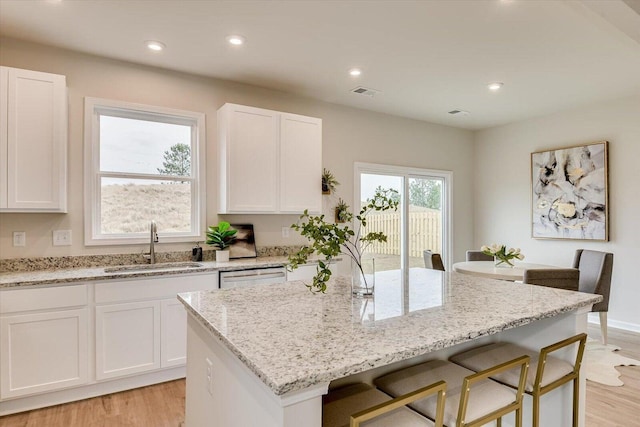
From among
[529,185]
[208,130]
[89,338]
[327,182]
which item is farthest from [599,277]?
[89,338]

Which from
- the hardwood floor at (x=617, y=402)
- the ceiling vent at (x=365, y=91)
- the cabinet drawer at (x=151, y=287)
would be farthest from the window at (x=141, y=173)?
the hardwood floor at (x=617, y=402)

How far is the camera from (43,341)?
2518mm

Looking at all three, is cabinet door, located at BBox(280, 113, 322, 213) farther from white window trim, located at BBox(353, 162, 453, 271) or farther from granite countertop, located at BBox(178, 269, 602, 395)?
granite countertop, located at BBox(178, 269, 602, 395)

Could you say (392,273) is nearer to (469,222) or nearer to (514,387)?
(514,387)

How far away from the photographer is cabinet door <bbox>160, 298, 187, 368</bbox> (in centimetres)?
291

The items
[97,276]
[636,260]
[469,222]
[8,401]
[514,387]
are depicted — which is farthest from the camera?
[469,222]

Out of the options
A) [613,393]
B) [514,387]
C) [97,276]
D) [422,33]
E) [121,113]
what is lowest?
[613,393]

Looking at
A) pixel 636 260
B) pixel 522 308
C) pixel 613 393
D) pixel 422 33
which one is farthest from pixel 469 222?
pixel 522 308

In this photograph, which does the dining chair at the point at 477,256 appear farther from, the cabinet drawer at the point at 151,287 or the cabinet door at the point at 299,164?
the cabinet drawer at the point at 151,287

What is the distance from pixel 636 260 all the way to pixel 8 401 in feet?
19.9

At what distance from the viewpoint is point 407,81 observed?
380 cm

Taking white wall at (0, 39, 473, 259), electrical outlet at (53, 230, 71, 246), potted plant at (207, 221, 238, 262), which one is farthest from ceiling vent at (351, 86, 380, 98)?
electrical outlet at (53, 230, 71, 246)

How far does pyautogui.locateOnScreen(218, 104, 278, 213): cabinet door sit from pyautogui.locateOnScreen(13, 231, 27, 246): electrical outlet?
1581 mm

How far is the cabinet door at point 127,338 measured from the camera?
2.71 m
